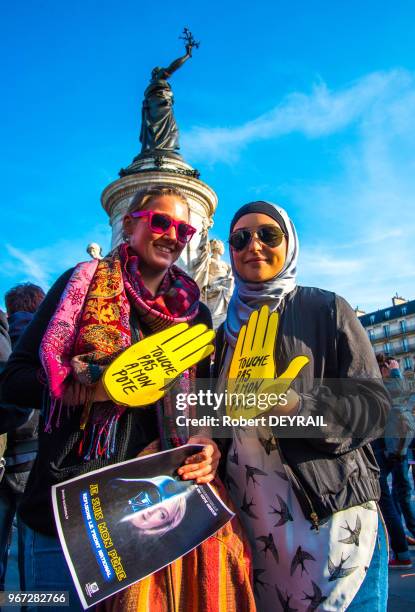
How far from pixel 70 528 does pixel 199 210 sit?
12097 mm

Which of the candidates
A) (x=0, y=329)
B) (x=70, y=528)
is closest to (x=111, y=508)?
(x=70, y=528)

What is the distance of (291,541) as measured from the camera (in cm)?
171

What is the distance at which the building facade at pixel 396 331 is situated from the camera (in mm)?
47906

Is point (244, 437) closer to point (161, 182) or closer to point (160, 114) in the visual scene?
point (161, 182)

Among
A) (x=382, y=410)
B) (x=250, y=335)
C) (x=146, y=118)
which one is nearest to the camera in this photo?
(x=382, y=410)

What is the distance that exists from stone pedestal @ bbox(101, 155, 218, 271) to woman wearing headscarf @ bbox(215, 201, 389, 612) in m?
10.8

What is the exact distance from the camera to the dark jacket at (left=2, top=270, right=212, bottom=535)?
5.66 feet

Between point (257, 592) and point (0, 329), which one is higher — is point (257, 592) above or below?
below

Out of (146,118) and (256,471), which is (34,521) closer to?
(256,471)

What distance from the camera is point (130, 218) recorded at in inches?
87.3

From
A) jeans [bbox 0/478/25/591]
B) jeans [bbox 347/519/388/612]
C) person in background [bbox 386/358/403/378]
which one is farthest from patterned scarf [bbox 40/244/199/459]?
person in background [bbox 386/358/403/378]

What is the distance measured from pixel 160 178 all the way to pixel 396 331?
42250 mm

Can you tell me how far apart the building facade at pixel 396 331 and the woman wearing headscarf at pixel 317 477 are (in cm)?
4736

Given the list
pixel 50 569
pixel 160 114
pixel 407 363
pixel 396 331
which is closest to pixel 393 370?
pixel 50 569
